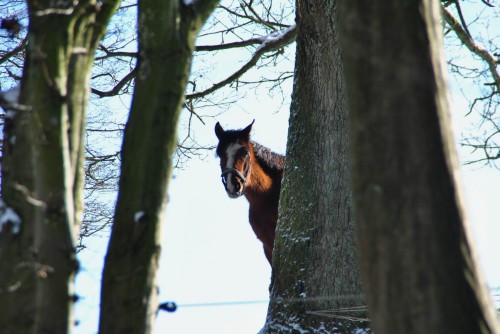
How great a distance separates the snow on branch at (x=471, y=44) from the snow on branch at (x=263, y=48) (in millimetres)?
2080

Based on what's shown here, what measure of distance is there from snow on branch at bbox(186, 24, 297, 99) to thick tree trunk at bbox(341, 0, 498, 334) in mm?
6599

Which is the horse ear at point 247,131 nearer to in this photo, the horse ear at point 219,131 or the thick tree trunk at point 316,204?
the horse ear at point 219,131

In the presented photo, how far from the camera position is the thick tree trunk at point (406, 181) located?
248cm

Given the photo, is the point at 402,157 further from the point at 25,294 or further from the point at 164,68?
the point at 25,294

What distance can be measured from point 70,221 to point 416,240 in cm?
160

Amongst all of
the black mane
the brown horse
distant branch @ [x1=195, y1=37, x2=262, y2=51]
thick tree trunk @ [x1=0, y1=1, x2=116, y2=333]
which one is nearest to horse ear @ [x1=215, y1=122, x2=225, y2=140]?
the brown horse

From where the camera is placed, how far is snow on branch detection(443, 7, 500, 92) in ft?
29.9

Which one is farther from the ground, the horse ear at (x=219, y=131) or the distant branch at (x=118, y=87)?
the distant branch at (x=118, y=87)

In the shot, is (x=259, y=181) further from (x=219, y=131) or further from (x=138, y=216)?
(x=138, y=216)

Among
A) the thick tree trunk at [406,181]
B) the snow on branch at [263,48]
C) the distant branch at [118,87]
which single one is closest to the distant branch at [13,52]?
the distant branch at [118,87]

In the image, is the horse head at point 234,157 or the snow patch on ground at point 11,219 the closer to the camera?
the snow patch on ground at point 11,219

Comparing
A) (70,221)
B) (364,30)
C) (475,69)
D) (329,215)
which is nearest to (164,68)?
(70,221)

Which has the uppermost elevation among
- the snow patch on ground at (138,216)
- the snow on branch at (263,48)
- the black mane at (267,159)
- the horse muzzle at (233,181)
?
the snow on branch at (263,48)

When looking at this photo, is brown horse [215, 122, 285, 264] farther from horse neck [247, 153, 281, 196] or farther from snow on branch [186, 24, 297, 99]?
snow on branch [186, 24, 297, 99]
